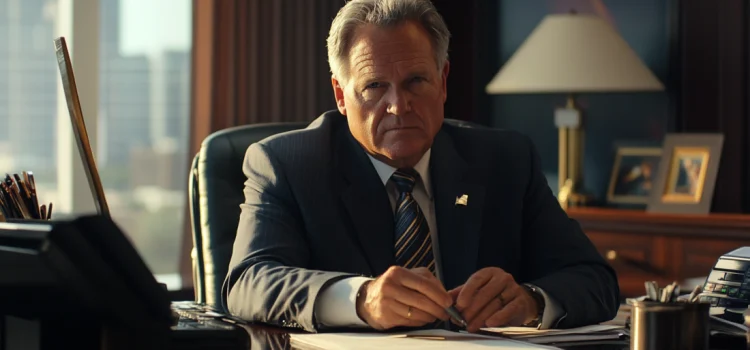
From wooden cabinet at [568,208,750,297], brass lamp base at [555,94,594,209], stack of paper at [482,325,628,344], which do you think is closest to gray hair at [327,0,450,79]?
stack of paper at [482,325,628,344]

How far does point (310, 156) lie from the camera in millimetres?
2367

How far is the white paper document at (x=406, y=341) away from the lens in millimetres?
1575

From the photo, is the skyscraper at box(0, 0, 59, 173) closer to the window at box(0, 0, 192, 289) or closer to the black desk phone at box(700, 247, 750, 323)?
the window at box(0, 0, 192, 289)

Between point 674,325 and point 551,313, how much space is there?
542mm

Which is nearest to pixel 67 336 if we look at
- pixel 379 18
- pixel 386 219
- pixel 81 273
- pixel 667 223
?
pixel 81 273

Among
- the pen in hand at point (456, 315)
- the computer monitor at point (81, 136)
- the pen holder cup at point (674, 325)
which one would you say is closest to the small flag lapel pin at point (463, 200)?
the pen in hand at point (456, 315)

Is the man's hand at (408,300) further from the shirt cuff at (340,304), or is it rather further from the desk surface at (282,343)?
the desk surface at (282,343)

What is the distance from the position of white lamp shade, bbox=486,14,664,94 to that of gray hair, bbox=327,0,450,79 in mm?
1921

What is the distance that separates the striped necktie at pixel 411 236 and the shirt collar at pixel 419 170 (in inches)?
3.0

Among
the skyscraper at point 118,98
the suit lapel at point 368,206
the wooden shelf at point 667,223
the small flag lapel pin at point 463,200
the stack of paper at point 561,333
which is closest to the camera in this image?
the stack of paper at point 561,333

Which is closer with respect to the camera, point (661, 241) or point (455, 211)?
point (455, 211)

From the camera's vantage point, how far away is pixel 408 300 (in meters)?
1.75

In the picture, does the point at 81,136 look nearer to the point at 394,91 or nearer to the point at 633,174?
the point at 394,91

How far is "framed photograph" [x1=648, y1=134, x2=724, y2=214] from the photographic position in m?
4.09
